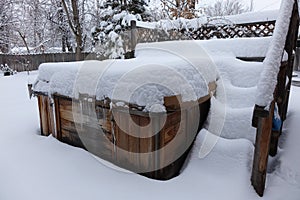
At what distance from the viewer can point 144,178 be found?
1.83 meters

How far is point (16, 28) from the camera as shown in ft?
46.3

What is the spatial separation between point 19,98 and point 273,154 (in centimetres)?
540

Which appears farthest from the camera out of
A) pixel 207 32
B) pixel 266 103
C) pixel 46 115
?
pixel 207 32

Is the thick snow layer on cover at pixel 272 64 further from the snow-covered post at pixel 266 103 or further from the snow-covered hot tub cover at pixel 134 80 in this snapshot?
the snow-covered hot tub cover at pixel 134 80

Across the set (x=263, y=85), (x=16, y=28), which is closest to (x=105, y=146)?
(x=263, y=85)

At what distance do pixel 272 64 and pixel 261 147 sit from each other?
586 millimetres

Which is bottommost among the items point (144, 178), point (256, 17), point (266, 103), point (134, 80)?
point (144, 178)

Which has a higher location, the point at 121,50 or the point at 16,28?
the point at 16,28

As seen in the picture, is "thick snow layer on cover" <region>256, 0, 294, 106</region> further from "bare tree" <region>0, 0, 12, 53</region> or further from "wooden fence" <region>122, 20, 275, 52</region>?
"bare tree" <region>0, 0, 12, 53</region>

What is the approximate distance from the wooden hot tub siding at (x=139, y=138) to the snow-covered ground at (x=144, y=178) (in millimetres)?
86

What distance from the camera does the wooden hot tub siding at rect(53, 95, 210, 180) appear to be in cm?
176

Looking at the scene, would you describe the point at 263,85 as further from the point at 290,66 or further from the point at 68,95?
the point at 68,95

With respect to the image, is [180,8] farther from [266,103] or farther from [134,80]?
[266,103]

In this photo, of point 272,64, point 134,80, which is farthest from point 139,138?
point 272,64
